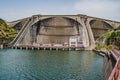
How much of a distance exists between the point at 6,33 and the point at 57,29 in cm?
3669

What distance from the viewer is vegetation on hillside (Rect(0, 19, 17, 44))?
18100 cm

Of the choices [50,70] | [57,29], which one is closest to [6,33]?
[57,29]

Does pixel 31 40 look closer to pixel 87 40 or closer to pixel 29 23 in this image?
pixel 29 23

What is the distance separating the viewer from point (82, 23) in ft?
598

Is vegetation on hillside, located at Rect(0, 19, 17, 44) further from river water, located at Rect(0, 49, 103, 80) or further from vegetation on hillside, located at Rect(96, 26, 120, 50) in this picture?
river water, located at Rect(0, 49, 103, 80)

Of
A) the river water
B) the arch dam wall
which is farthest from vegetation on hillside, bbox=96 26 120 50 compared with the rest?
the arch dam wall

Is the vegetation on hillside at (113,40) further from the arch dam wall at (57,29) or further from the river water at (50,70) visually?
the arch dam wall at (57,29)

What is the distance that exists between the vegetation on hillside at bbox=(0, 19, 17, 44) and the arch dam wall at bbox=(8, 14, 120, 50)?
232 inches

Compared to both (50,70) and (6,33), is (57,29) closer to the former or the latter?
(6,33)

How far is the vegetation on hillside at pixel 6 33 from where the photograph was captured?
181 meters

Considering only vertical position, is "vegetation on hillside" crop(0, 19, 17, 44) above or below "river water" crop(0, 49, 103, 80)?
above

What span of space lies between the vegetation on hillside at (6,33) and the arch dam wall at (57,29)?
5.89 metres

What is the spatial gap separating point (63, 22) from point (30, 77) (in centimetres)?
14845

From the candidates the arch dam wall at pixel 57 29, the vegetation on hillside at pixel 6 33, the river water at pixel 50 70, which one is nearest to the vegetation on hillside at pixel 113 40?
the river water at pixel 50 70
